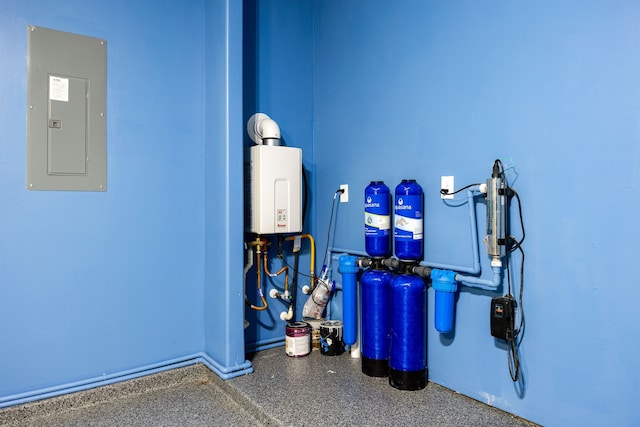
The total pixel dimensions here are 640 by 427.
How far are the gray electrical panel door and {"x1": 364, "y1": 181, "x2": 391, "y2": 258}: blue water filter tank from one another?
1.30 metres

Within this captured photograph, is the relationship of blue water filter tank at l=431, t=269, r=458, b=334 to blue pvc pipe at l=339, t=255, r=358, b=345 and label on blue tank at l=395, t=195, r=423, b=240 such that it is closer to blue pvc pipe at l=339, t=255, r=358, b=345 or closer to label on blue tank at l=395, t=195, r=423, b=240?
label on blue tank at l=395, t=195, r=423, b=240

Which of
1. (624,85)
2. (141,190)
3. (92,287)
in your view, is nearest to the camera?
(624,85)

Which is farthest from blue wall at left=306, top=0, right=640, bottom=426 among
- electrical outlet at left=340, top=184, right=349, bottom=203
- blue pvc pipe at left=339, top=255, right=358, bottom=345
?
blue pvc pipe at left=339, top=255, right=358, bottom=345

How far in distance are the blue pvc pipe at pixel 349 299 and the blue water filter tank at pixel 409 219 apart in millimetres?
348

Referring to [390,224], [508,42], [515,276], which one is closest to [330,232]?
[390,224]

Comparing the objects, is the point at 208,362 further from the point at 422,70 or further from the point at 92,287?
the point at 422,70

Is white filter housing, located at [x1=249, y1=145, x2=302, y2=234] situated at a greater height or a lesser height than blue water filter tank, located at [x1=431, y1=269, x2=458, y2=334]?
greater

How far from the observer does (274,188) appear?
236 centimetres

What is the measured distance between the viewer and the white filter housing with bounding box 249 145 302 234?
91.6 inches

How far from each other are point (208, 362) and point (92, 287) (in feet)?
2.34

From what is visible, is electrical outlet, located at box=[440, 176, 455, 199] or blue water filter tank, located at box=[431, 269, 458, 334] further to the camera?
electrical outlet, located at box=[440, 176, 455, 199]

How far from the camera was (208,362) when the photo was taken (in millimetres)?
2311

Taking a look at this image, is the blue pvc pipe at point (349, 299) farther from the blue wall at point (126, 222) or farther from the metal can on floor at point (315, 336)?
the blue wall at point (126, 222)

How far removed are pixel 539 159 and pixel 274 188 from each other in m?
1.31
